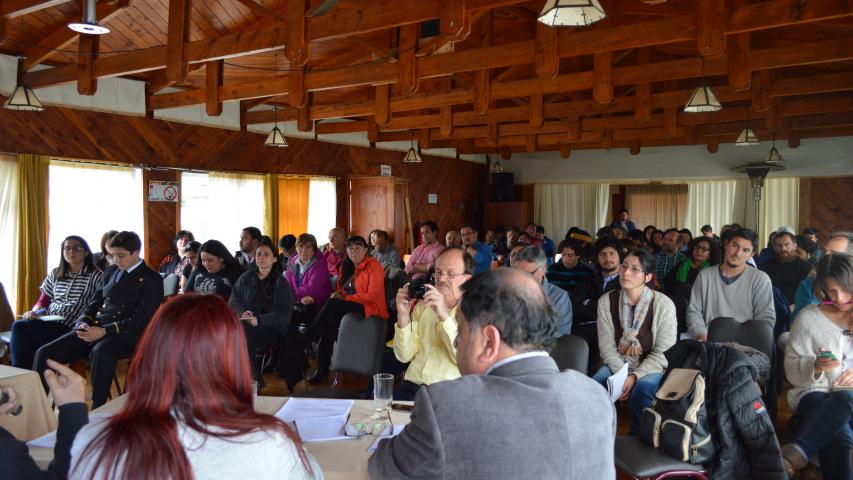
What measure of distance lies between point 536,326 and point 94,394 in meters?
4.01

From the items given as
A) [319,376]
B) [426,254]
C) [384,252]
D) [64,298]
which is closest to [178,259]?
[384,252]

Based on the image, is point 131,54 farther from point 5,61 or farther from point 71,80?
point 5,61

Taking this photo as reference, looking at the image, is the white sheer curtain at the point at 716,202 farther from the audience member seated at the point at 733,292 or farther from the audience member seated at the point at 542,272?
the audience member seated at the point at 542,272

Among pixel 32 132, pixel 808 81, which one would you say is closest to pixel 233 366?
pixel 32 132

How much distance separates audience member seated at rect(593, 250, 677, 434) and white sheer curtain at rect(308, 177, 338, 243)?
320 inches

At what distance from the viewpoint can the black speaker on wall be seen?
15555mm

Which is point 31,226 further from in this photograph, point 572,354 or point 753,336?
point 753,336

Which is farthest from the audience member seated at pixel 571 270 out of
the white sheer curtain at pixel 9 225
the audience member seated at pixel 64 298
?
the white sheer curtain at pixel 9 225

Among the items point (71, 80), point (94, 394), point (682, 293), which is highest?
point (71, 80)

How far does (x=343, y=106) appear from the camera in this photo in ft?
29.4

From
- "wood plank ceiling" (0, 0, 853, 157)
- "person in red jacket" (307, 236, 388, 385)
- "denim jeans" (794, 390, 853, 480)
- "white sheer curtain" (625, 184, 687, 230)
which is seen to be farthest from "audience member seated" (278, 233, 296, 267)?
"white sheer curtain" (625, 184, 687, 230)

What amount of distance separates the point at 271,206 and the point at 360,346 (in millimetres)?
7190

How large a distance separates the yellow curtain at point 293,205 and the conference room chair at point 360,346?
289 inches

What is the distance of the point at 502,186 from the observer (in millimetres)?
15586
